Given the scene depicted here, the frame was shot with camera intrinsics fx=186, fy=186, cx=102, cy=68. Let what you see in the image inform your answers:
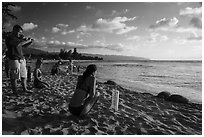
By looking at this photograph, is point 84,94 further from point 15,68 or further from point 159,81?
point 159,81

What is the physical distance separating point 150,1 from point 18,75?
3478mm

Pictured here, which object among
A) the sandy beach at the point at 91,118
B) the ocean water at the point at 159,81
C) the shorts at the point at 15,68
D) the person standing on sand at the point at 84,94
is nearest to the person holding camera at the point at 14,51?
the shorts at the point at 15,68

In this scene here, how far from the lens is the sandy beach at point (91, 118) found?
9.01ft

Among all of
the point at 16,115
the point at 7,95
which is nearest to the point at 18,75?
the point at 7,95

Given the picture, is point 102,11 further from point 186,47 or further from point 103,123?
point 103,123

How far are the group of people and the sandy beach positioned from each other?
0.75 ft

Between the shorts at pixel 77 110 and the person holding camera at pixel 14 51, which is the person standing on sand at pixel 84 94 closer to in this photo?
the shorts at pixel 77 110

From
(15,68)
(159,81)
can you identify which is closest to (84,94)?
(15,68)

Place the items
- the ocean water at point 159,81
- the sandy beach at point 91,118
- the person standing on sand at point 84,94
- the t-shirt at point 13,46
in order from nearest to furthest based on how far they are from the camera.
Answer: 1. the sandy beach at point 91,118
2. the person standing on sand at point 84,94
3. the t-shirt at point 13,46
4. the ocean water at point 159,81

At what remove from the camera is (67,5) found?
4.92 metres

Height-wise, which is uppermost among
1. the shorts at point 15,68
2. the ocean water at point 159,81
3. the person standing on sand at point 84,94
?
the shorts at point 15,68

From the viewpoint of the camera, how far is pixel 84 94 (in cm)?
297

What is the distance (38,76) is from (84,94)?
2.46m

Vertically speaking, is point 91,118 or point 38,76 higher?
point 38,76
